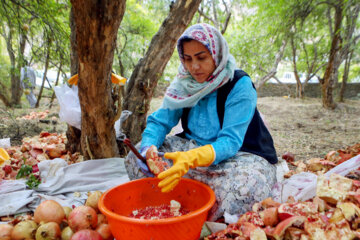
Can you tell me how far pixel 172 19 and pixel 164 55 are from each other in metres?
0.40

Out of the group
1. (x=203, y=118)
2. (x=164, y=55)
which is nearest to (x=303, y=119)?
(x=164, y=55)

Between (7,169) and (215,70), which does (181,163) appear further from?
(7,169)

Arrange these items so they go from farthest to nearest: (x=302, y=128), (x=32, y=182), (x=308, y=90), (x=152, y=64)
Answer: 1. (x=308, y=90)
2. (x=302, y=128)
3. (x=152, y=64)
4. (x=32, y=182)

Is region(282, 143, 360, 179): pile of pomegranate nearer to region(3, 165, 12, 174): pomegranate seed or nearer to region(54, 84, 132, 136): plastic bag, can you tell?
region(54, 84, 132, 136): plastic bag

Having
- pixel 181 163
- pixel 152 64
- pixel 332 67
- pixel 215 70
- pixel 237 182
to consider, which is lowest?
pixel 237 182

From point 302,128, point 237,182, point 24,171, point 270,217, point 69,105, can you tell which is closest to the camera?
point 270,217

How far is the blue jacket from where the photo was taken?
163cm

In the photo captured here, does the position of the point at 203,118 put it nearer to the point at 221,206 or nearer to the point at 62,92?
the point at 221,206

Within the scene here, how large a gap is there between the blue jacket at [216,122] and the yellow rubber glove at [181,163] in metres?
0.08

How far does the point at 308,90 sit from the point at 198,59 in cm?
1077

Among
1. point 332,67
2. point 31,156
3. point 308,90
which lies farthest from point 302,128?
point 308,90

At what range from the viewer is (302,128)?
505 cm

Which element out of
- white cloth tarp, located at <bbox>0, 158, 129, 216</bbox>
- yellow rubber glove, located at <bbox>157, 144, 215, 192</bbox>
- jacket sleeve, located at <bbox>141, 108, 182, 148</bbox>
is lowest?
white cloth tarp, located at <bbox>0, 158, 129, 216</bbox>

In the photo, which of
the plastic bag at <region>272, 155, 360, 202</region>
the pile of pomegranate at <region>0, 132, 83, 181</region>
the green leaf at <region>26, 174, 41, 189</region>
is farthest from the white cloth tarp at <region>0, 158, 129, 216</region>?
the plastic bag at <region>272, 155, 360, 202</region>
